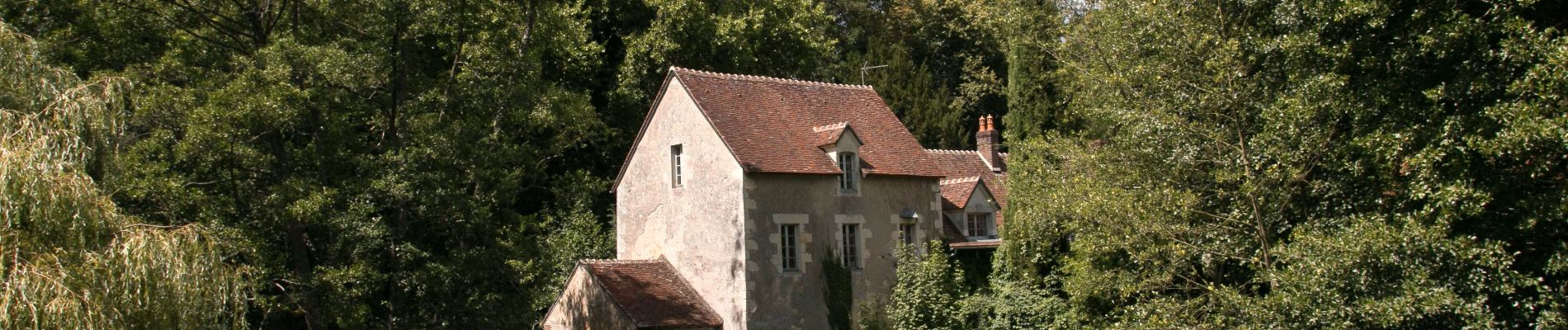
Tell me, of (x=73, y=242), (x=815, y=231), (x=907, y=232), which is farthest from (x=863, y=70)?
(x=73, y=242)

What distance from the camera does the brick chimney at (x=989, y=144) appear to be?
105ft

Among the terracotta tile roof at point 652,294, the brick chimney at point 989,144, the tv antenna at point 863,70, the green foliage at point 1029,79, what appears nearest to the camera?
the terracotta tile roof at point 652,294

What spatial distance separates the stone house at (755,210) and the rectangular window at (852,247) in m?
0.03

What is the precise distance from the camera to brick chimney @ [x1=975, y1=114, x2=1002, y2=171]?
31.9 metres

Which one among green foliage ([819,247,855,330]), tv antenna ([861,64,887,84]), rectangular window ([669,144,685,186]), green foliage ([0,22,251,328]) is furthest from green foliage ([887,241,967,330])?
tv antenna ([861,64,887,84])

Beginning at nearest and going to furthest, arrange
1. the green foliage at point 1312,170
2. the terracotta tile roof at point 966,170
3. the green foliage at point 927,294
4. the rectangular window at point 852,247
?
1. the green foliage at point 1312,170
2. the green foliage at point 927,294
3. the rectangular window at point 852,247
4. the terracotta tile roof at point 966,170

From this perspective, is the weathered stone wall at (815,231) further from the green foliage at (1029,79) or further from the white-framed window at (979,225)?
the green foliage at (1029,79)

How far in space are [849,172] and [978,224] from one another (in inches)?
160

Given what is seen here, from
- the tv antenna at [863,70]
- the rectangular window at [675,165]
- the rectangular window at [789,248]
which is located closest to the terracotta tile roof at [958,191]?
the rectangular window at [789,248]

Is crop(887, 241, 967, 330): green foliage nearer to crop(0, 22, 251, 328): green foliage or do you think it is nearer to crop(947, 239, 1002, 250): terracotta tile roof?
crop(947, 239, 1002, 250): terracotta tile roof

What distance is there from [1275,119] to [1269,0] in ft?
5.62

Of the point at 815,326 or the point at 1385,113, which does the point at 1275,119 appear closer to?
the point at 1385,113

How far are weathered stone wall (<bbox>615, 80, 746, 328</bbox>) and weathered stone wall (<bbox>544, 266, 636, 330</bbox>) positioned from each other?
194cm

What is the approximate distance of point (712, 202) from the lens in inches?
959
